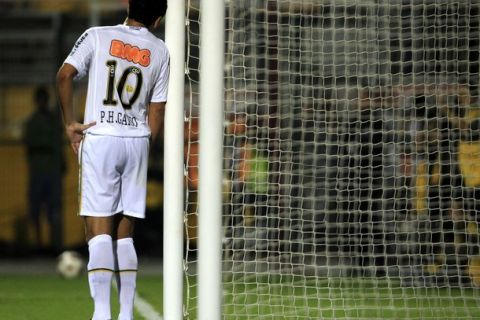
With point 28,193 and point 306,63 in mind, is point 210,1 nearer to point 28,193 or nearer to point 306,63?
point 306,63

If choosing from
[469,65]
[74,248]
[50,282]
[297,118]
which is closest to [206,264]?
[297,118]

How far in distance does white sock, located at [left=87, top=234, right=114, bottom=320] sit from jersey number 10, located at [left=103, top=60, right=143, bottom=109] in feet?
2.16

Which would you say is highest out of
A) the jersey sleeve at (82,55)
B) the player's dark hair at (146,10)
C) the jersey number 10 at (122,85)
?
the player's dark hair at (146,10)

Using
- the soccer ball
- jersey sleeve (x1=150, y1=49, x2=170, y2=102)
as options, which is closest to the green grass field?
the soccer ball

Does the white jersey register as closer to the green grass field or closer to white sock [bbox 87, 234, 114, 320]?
white sock [bbox 87, 234, 114, 320]

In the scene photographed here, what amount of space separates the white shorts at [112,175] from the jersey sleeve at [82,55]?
34cm

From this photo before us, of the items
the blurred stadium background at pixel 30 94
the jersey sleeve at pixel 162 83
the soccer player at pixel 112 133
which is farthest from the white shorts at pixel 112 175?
the blurred stadium background at pixel 30 94

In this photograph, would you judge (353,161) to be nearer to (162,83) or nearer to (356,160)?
(356,160)

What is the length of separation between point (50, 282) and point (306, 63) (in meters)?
3.75

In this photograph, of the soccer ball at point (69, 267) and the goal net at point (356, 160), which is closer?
the goal net at point (356, 160)

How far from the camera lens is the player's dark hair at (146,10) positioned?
620cm

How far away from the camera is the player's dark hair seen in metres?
6.20

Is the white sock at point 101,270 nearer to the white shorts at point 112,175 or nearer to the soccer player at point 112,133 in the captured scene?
the soccer player at point 112,133

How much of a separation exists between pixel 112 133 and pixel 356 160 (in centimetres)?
314
